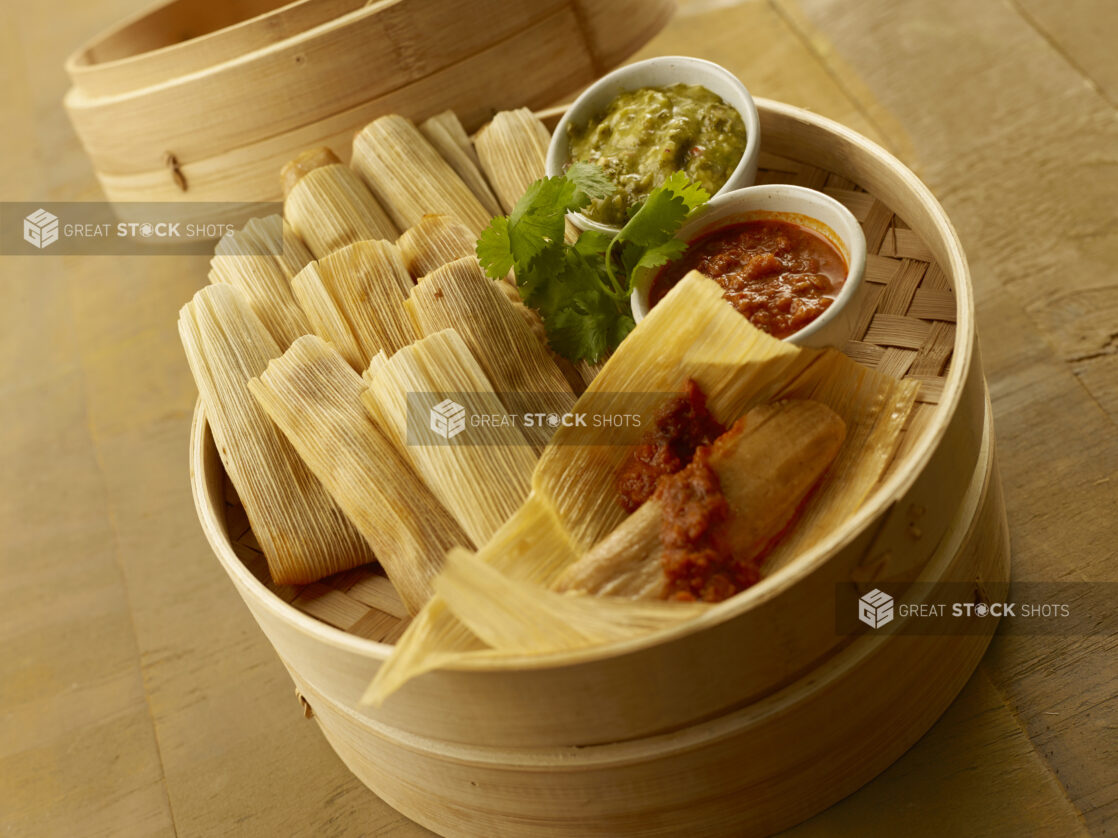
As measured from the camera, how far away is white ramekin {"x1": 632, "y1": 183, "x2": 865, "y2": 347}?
1.97m

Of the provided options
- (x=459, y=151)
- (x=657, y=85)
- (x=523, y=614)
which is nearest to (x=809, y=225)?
(x=657, y=85)

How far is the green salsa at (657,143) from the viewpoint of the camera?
2369 millimetres

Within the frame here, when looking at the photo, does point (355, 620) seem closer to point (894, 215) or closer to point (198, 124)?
point (894, 215)

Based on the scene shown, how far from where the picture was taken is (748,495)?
5.96 feet

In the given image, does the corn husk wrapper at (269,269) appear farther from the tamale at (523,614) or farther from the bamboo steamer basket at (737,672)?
the tamale at (523,614)

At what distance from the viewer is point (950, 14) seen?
12.6ft

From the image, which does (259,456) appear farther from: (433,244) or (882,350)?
(882,350)

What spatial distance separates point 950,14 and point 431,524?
296 centimetres

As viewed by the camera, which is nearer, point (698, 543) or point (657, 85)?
point (698, 543)

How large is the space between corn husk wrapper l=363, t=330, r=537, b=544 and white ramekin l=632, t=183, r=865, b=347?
36 cm
